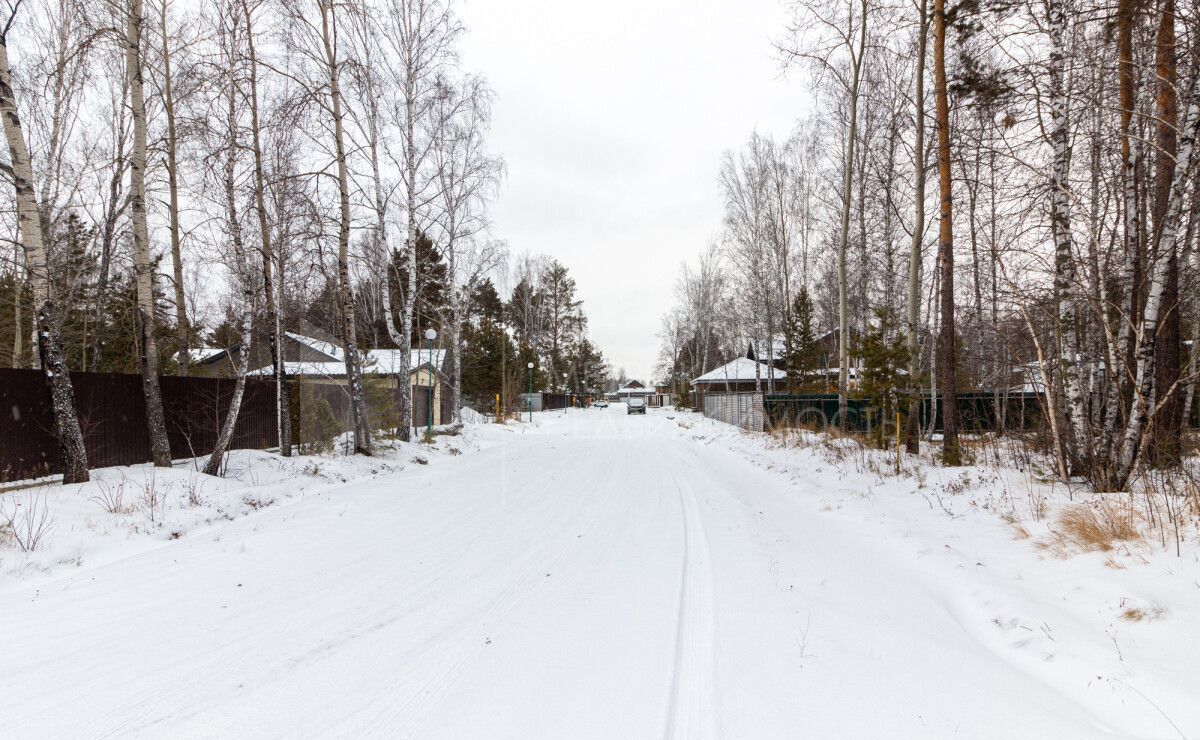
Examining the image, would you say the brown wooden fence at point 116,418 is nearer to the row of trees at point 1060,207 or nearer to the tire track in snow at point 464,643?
the tire track in snow at point 464,643

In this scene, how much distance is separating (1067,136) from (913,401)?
17.2ft

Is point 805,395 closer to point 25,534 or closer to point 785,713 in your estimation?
point 785,713

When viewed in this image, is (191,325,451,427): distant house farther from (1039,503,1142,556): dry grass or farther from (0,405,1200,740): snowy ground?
(1039,503,1142,556): dry grass

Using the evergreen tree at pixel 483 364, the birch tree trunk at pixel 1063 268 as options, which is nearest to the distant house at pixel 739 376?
the evergreen tree at pixel 483 364

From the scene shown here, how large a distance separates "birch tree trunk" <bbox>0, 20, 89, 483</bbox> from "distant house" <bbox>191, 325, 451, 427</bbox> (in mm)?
4786

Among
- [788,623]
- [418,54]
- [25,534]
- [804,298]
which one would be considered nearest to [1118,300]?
[788,623]

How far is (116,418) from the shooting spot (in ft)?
30.3

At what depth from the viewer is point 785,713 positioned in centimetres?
279

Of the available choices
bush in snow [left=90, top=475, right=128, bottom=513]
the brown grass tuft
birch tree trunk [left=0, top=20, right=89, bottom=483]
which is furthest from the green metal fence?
birch tree trunk [left=0, top=20, right=89, bottom=483]

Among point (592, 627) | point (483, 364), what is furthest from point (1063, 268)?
point (483, 364)

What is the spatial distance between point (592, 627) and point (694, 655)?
739 mm

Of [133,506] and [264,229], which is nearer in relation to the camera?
[133,506]

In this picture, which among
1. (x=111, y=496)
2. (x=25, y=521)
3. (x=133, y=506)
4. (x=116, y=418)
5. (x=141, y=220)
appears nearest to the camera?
(x=25, y=521)

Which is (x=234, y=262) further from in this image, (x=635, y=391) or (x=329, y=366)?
(x=635, y=391)
